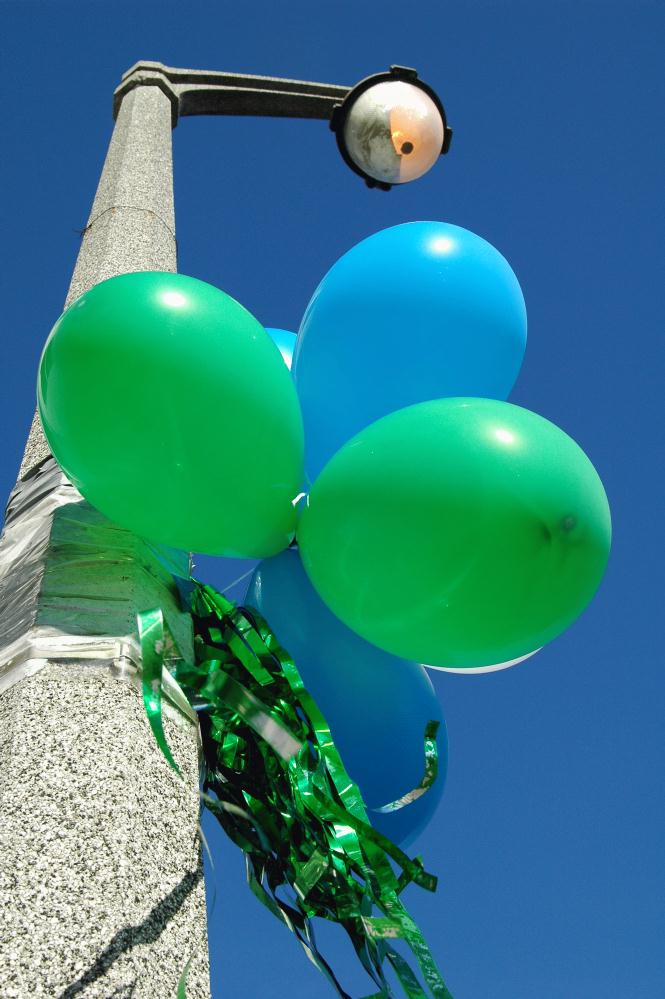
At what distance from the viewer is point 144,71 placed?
4.55 m

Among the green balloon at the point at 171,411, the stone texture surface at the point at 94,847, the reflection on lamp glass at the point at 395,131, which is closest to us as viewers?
the stone texture surface at the point at 94,847

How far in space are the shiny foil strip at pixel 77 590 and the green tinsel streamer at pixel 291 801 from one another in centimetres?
12

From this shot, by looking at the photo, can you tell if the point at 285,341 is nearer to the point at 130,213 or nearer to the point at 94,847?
the point at 130,213

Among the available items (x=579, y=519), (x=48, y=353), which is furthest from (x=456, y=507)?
(x=48, y=353)

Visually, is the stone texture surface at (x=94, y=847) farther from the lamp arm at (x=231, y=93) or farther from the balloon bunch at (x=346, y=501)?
the lamp arm at (x=231, y=93)

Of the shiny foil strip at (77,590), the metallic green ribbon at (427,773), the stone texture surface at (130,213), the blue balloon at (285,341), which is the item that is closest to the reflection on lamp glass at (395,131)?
the stone texture surface at (130,213)

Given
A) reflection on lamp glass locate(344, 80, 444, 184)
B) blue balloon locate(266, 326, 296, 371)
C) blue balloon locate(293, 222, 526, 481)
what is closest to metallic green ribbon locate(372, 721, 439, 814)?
blue balloon locate(293, 222, 526, 481)

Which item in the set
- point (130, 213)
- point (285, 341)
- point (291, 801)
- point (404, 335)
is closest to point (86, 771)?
point (291, 801)

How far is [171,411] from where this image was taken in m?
1.68

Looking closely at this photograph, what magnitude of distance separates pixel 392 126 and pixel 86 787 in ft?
8.71

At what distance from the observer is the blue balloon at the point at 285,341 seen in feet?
8.71

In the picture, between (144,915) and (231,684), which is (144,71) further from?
(144,915)

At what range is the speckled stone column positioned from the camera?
1.33 m

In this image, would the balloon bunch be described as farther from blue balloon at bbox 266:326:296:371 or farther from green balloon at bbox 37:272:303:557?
blue balloon at bbox 266:326:296:371
